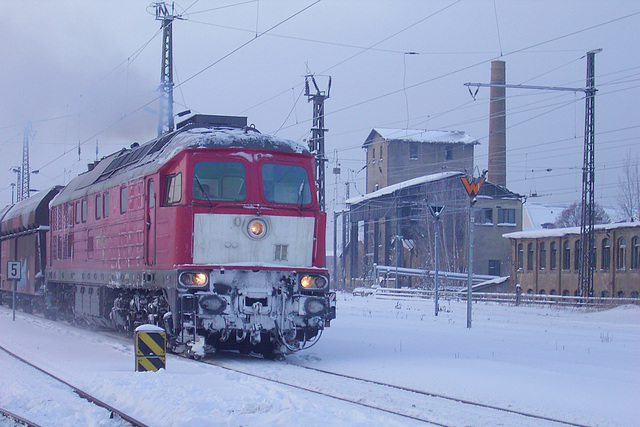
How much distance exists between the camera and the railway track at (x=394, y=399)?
817 cm

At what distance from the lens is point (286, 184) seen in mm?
13180

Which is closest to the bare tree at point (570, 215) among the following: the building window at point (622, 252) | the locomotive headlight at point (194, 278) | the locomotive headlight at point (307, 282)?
the building window at point (622, 252)

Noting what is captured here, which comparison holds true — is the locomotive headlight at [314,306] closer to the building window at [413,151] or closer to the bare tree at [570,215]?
the building window at [413,151]

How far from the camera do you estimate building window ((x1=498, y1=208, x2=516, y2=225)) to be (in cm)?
6366

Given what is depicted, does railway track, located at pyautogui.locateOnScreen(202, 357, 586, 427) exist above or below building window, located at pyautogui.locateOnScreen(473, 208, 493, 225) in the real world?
below

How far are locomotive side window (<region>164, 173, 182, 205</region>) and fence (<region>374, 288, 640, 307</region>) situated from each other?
22.5m

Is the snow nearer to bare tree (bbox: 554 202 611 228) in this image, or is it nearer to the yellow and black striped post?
bare tree (bbox: 554 202 611 228)

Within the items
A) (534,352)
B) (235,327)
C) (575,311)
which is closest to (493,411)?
(235,327)

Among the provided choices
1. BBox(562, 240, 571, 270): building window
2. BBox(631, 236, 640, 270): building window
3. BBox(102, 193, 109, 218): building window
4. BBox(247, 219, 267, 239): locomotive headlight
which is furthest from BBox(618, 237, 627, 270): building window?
BBox(247, 219, 267, 239): locomotive headlight

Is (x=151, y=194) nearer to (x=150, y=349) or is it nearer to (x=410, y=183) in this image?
(x=150, y=349)

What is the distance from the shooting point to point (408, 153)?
253 ft

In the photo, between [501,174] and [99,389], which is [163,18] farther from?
[501,174]

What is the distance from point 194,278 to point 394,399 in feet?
14.0

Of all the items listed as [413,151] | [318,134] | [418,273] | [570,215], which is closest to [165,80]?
[318,134]
